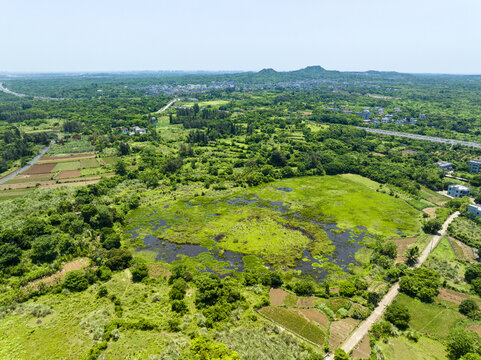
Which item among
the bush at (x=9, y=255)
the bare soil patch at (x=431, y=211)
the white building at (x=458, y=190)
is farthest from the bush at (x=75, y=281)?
the white building at (x=458, y=190)

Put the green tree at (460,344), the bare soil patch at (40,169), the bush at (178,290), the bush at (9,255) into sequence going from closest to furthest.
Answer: the green tree at (460,344) → the bush at (178,290) → the bush at (9,255) → the bare soil patch at (40,169)

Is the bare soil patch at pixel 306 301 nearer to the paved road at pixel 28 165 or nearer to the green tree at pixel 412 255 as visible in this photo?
the green tree at pixel 412 255

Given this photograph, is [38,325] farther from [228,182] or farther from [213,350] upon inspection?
[228,182]

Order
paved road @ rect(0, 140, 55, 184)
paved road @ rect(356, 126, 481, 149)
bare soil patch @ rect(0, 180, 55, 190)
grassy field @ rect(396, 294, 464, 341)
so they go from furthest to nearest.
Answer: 1. paved road @ rect(356, 126, 481, 149)
2. paved road @ rect(0, 140, 55, 184)
3. bare soil patch @ rect(0, 180, 55, 190)
4. grassy field @ rect(396, 294, 464, 341)

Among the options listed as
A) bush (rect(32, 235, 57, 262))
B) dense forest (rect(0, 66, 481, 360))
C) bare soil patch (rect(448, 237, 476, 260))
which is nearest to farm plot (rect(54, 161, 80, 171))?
dense forest (rect(0, 66, 481, 360))

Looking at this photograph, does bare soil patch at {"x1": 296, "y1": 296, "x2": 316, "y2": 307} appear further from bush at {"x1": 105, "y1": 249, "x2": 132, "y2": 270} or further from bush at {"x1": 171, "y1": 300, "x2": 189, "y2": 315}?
bush at {"x1": 105, "y1": 249, "x2": 132, "y2": 270}

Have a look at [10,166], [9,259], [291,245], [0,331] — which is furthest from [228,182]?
[10,166]
